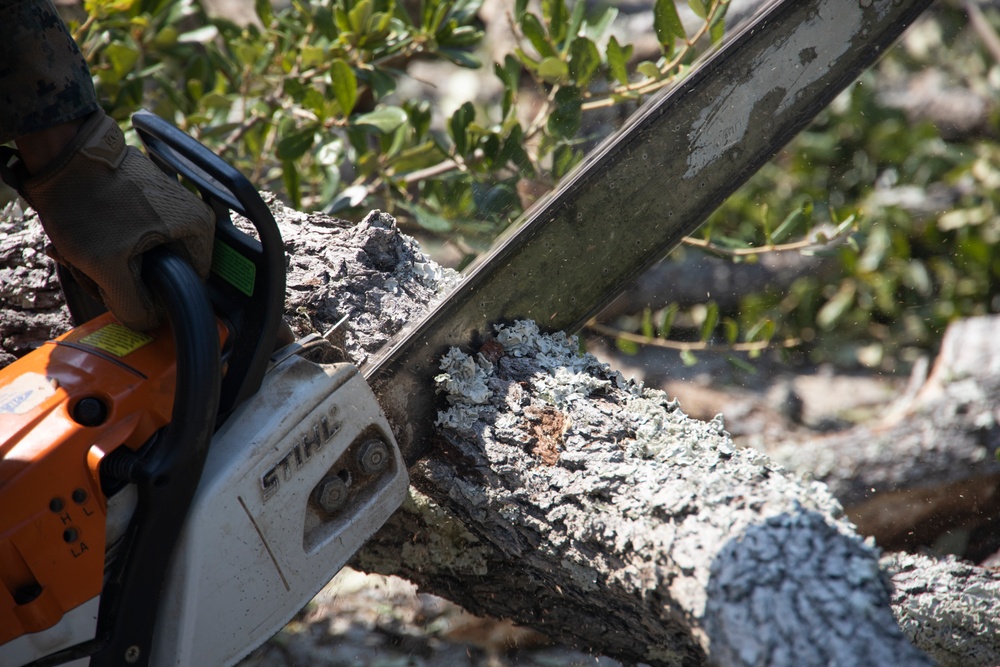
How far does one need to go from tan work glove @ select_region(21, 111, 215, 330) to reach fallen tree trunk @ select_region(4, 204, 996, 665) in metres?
0.36

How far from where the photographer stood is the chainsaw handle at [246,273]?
114 cm

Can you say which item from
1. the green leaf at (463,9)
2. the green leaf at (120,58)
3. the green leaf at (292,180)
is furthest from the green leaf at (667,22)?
the green leaf at (120,58)

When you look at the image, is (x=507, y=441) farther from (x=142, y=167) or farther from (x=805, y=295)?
(x=805, y=295)

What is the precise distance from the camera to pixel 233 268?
1.20 metres

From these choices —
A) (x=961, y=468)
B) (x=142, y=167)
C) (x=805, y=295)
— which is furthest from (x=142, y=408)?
(x=805, y=295)

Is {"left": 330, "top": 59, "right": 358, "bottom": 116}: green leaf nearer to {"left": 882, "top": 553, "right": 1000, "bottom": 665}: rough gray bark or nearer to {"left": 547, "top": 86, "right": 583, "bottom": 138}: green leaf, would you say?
{"left": 547, "top": 86, "right": 583, "bottom": 138}: green leaf

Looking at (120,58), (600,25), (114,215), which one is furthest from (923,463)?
(120,58)

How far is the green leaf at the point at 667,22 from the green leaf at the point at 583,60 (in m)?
0.20

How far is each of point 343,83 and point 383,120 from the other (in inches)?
7.1

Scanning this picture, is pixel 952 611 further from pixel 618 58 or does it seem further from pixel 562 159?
pixel 618 58

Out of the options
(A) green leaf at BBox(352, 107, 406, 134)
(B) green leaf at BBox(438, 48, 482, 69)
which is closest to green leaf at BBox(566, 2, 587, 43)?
(B) green leaf at BBox(438, 48, 482, 69)

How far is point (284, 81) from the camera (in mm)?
2336

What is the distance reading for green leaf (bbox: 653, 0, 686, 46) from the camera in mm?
1826

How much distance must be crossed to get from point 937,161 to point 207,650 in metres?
3.57
